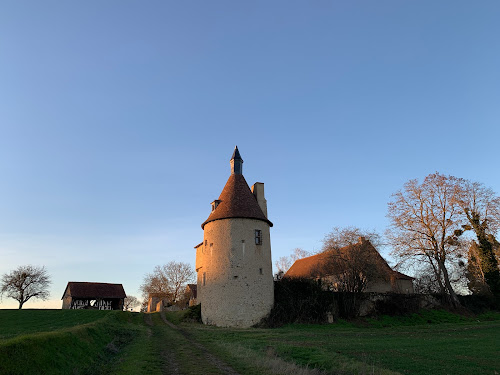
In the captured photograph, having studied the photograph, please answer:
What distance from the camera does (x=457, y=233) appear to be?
3619 centimetres

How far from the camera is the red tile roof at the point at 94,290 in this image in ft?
157

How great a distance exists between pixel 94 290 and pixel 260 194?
104 ft

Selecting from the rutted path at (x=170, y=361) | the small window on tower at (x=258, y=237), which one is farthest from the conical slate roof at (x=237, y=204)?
the rutted path at (x=170, y=361)

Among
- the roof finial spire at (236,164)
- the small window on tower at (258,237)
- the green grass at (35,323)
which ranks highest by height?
the roof finial spire at (236,164)

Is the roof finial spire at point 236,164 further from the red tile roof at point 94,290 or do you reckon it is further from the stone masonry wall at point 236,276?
the red tile roof at point 94,290

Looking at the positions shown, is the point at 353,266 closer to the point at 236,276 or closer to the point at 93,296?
the point at 236,276

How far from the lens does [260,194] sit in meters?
33.8

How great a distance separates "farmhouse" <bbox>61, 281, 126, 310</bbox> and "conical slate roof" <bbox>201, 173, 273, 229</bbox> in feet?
87.4

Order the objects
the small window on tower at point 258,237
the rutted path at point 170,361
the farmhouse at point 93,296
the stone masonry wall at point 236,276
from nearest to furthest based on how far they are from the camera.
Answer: the rutted path at point 170,361
the stone masonry wall at point 236,276
the small window on tower at point 258,237
the farmhouse at point 93,296

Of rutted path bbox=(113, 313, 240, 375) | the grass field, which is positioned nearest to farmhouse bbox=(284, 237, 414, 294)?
the grass field

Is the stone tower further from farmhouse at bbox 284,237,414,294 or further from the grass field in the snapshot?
the grass field

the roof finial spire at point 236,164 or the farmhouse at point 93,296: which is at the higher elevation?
the roof finial spire at point 236,164

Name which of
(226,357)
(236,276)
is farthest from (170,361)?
(236,276)

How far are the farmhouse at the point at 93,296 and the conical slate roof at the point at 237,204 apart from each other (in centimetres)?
2664
